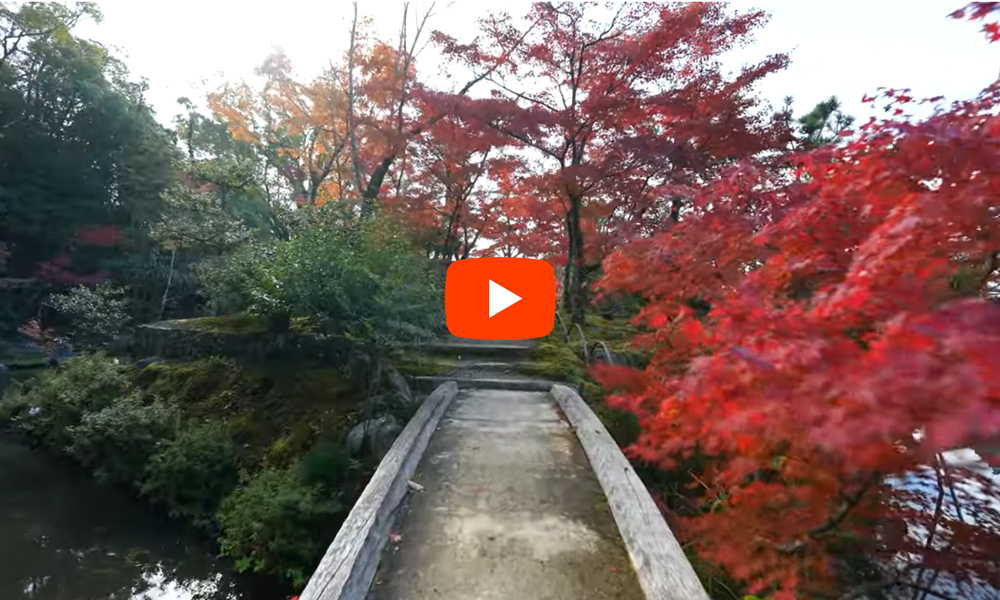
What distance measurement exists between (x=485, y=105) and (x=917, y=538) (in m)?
5.97

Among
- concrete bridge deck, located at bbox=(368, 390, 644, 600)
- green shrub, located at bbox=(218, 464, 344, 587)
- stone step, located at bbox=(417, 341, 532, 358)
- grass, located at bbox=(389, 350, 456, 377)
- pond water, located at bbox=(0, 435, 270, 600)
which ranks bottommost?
pond water, located at bbox=(0, 435, 270, 600)

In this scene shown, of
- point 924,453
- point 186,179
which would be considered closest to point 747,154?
point 924,453

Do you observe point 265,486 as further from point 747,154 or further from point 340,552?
point 747,154

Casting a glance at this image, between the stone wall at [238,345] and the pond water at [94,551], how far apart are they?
6.40ft

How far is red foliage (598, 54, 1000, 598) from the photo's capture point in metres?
1.05

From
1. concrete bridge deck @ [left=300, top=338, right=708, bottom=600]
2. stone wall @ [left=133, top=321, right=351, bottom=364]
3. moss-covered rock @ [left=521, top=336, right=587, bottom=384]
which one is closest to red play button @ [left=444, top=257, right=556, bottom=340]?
moss-covered rock @ [left=521, top=336, right=587, bottom=384]

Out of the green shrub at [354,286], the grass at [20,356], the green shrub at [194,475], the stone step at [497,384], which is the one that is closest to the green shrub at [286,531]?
the green shrub at [194,475]

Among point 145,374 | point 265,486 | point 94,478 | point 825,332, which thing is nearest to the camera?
point 825,332

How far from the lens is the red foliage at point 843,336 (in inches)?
41.3

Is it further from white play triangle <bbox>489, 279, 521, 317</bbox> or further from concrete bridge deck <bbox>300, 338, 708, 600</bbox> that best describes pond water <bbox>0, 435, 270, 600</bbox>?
white play triangle <bbox>489, 279, 521, 317</bbox>

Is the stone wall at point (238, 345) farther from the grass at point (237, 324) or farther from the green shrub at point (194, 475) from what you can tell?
the green shrub at point (194, 475)

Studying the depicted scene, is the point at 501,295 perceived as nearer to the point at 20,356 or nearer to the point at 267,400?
the point at 267,400

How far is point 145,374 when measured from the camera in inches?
276

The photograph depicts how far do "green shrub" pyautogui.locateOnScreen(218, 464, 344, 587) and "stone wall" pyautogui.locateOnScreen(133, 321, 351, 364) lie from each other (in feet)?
5.97
